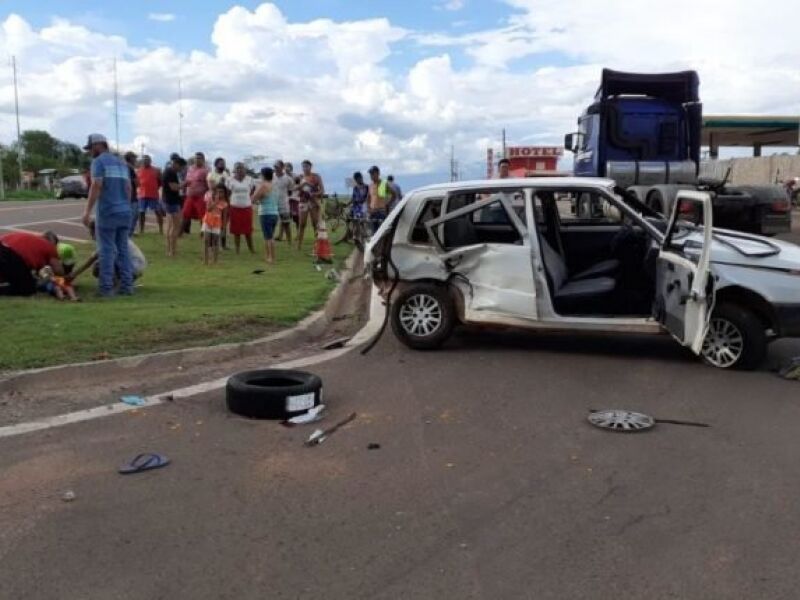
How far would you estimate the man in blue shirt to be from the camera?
9938mm

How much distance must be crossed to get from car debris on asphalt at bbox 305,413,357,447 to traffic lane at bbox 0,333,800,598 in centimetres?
6

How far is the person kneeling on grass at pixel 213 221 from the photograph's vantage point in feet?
45.3

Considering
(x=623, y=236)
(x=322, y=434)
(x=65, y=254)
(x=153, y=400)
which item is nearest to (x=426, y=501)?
(x=322, y=434)

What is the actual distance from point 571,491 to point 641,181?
11.7 metres

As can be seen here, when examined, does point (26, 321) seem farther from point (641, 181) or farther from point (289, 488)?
point (641, 181)

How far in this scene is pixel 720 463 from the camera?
4.89 m

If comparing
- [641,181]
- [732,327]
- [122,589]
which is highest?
[641,181]

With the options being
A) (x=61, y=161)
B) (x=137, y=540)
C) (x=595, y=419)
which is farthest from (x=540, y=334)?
(x=61, y=161)

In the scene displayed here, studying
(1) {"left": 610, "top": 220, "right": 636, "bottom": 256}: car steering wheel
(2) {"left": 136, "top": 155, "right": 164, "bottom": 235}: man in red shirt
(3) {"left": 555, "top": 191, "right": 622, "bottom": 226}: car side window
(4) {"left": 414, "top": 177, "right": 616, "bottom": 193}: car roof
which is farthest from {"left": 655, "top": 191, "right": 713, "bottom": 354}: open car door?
(2) {"left": 136, "top": 155, "right": 164, "bottom": 235}: man in red shirt

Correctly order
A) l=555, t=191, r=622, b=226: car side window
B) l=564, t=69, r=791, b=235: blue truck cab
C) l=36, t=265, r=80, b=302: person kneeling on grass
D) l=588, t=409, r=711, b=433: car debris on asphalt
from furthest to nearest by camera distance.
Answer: l=564, t=69, r=791, b=235: blue truck cab → l=36, t=265, r=80, b=302: person kneeling on grass → l=555, t=191, r=622, b=226: car side window → l=588, t=409, r=711, b=433: car debris on asphalt

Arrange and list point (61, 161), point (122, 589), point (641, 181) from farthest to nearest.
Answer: point (61, 161) → point (641, 181) → point (122, 589)

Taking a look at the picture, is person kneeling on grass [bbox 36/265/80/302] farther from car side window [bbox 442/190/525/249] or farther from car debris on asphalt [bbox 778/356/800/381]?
car debris on asphalt [bbox 778/356/800/381]

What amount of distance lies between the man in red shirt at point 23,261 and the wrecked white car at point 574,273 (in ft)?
14.4

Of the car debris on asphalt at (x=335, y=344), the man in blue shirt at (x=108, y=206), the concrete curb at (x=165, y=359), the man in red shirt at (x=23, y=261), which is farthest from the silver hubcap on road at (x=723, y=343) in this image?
the man in red shirt at (x=23, y=261)
